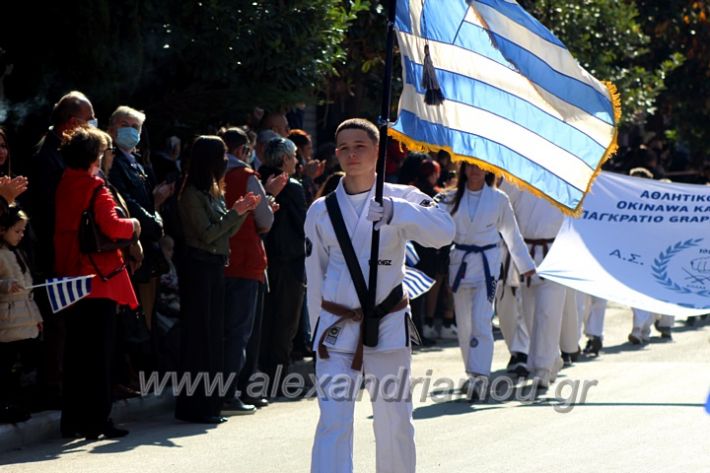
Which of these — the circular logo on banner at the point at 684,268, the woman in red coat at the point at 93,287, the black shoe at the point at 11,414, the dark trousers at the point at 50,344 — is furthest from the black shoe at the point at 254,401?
the circular logo on banner at the point at 684,268

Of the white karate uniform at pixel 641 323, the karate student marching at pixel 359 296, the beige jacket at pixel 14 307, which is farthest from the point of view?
the white karate uniform at pixel 641 323

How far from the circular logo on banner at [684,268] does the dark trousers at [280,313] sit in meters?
3.90

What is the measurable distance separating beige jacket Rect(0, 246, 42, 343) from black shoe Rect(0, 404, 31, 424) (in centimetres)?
43

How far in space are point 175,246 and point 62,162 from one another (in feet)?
3.56

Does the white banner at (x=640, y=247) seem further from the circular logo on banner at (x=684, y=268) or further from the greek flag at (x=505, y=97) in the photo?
the greek flag at (x=505, y=97)

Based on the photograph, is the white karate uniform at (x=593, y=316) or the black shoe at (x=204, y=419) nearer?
the black shoe at (x=204, y=419)

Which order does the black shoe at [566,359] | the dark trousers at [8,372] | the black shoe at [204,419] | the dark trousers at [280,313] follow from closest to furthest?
the dark trousers at [8,372] → the black shoe at [204,419] → the dark trousers at [280,313] → the black shoe at [566,359]

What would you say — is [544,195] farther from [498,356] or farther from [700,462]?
[498,356]

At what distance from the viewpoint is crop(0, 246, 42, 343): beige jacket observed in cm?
904

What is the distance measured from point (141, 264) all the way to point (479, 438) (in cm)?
273

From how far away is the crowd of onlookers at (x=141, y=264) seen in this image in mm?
9164

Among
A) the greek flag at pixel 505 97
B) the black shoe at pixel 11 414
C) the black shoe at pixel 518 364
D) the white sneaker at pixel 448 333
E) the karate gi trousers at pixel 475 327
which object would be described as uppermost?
the greek flag at pixel 505 97

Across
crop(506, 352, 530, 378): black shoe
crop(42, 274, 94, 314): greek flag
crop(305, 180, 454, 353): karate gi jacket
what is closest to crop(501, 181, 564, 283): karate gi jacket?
crop(506, 352, 530, 378): black shoe

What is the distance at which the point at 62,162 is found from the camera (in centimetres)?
973
